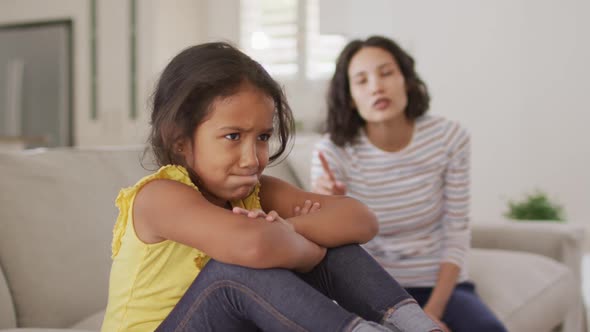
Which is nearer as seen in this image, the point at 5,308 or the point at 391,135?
the point at 5,308

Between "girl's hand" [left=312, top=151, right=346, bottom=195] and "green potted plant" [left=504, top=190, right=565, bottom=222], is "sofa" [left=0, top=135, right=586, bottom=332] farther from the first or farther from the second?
"green potted plant" [left=504, top=190, right=565, bottom=222]

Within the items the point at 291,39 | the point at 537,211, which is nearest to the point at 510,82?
the point at 537,211

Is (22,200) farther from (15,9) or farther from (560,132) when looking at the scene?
(15,9)

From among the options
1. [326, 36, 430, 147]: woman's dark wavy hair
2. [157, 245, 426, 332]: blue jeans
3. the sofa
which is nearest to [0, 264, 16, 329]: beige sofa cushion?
the sofa

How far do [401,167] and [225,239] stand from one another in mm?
802

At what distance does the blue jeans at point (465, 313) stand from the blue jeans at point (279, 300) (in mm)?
529

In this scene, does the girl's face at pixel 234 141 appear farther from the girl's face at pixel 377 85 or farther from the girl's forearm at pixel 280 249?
the girl's face at pixel 377 85

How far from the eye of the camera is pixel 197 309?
91cm

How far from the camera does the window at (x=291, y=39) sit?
4.85m

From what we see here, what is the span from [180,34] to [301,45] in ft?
3.32

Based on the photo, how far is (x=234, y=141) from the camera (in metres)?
0.97

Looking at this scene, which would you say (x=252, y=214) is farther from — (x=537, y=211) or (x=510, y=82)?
(x=510, y=82)

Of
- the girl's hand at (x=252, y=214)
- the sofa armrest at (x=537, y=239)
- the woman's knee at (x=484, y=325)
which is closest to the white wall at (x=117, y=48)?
the sofa armrest at (x=537, y=239)

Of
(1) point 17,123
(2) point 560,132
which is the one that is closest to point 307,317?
(2) point 560,132
